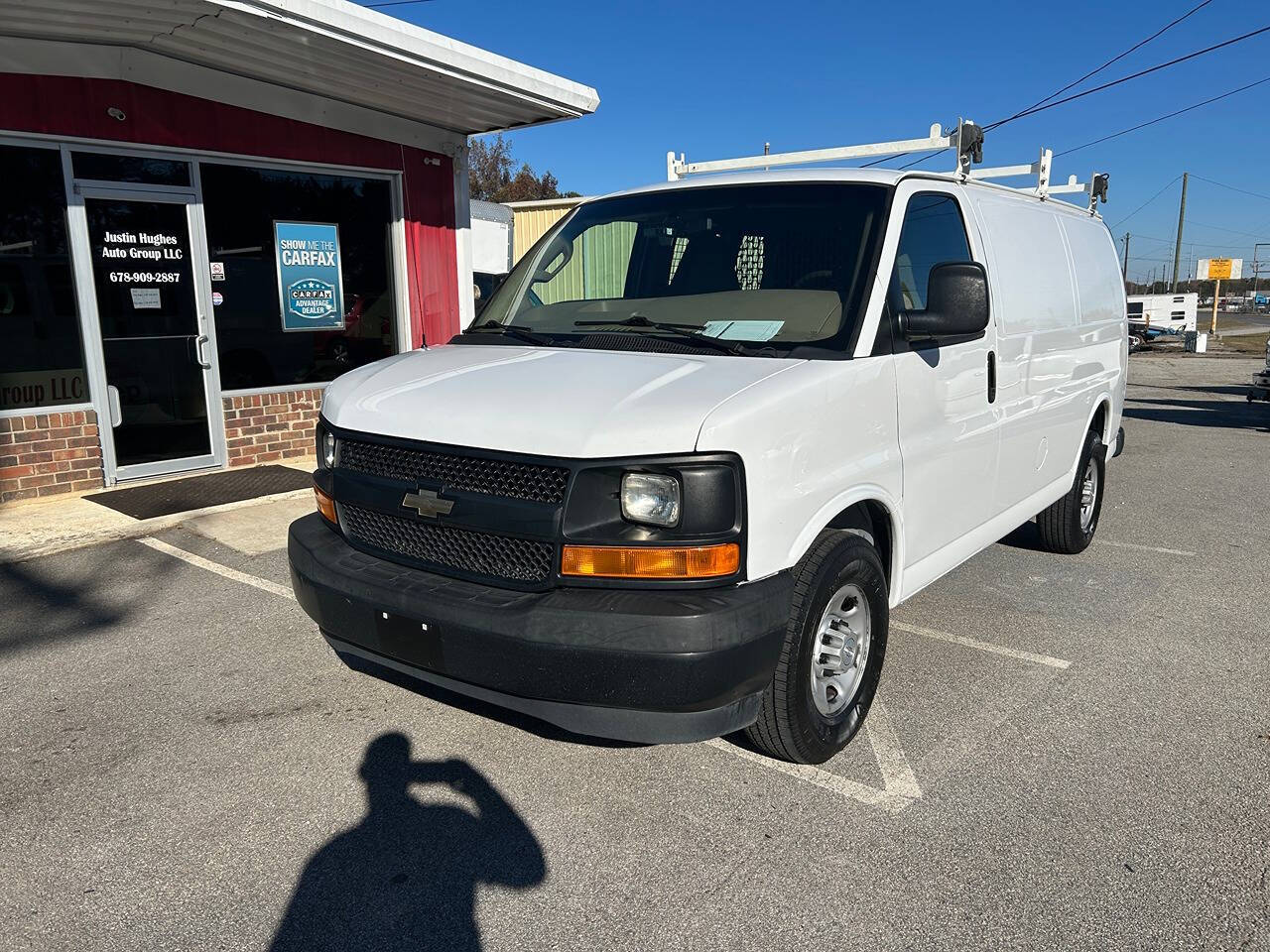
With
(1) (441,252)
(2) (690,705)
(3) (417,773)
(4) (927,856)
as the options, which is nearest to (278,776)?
(3) (417,773)

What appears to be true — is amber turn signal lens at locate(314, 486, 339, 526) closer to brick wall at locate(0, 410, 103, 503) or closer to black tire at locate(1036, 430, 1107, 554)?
black tire at locate(1036, 430, 1107, 554)

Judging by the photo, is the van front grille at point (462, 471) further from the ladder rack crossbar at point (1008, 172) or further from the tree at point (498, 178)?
the tree at point (498, 178)

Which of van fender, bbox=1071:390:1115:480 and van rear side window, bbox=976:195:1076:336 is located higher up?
van rear side window, bbox=976:195:1076:336

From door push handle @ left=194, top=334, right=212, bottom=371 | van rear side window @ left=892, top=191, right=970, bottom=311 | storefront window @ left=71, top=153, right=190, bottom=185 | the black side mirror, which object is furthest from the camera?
door push handle @ left=194, top=334, right=212, bottom=371

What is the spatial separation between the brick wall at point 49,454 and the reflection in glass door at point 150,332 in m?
0.24

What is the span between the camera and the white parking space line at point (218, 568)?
5.44m

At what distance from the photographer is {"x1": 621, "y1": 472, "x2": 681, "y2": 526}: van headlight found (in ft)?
9.02

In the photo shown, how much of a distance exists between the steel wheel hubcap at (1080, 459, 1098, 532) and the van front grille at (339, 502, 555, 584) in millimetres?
4384

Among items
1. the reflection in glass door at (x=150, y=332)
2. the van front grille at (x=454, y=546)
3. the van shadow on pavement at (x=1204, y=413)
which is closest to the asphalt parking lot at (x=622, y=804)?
the van front grille at (x=454, y=546)

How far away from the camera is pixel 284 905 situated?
268 centimetres

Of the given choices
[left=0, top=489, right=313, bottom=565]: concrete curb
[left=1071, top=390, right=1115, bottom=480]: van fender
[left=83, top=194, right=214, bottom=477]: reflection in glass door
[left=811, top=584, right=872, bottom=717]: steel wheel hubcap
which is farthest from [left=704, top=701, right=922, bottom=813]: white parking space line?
[left=83, top=194, right=214, bottom=477]: reflection in glass door

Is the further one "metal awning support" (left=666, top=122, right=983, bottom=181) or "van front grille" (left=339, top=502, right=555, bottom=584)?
"metal awning support" (left=666, top=122, right=983, bottom=181)

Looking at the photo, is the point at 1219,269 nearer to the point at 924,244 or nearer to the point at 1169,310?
the point at 1169,310

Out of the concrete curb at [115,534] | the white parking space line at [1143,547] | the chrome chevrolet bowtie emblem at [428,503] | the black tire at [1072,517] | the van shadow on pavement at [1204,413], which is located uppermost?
the chrome chevrolet bowtie emblem at [428,503]
